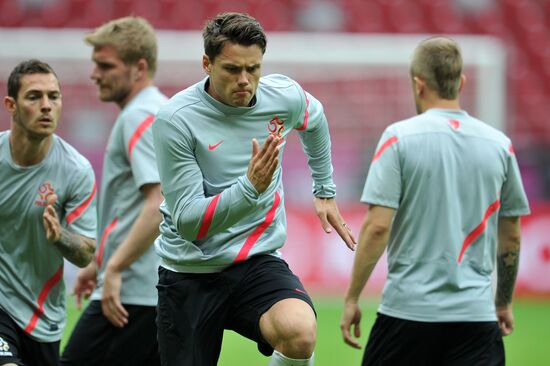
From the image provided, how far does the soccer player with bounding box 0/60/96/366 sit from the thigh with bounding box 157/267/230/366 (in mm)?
764

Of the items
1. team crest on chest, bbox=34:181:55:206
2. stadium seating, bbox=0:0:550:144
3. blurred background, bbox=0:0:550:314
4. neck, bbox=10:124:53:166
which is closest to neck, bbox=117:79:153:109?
neck, bbox=10:124:53:166

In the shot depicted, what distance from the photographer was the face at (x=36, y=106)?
5051 mm

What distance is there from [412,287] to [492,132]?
2.86ft

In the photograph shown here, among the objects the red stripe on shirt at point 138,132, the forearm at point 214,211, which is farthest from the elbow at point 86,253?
the forearm at point 214,211

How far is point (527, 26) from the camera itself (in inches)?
674

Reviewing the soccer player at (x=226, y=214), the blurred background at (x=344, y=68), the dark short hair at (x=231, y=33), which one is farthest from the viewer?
the blurred background at (x=344, y=68)

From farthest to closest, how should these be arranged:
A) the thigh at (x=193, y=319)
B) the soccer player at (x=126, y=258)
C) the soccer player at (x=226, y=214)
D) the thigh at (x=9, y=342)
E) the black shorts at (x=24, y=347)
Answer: the soccer player at (x=126, y=258)
the black shorts at (x=24, y=347)
the thigh at (x=9, y=342)
the thigh at (x=193, y=319)
the soccer player at (x=226, y=214)

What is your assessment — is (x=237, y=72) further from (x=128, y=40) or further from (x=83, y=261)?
(x=128, y=40)

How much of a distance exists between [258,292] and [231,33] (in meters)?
1.14

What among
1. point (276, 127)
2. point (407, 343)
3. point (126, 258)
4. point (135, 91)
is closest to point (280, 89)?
point (276, 127)

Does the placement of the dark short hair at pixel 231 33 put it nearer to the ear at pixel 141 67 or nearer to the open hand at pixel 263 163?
the open hand at pixel 263 163

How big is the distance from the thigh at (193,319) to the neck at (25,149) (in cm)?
114

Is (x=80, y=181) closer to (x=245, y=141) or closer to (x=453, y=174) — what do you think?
(x=245, y=141)

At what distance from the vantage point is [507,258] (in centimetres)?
507
